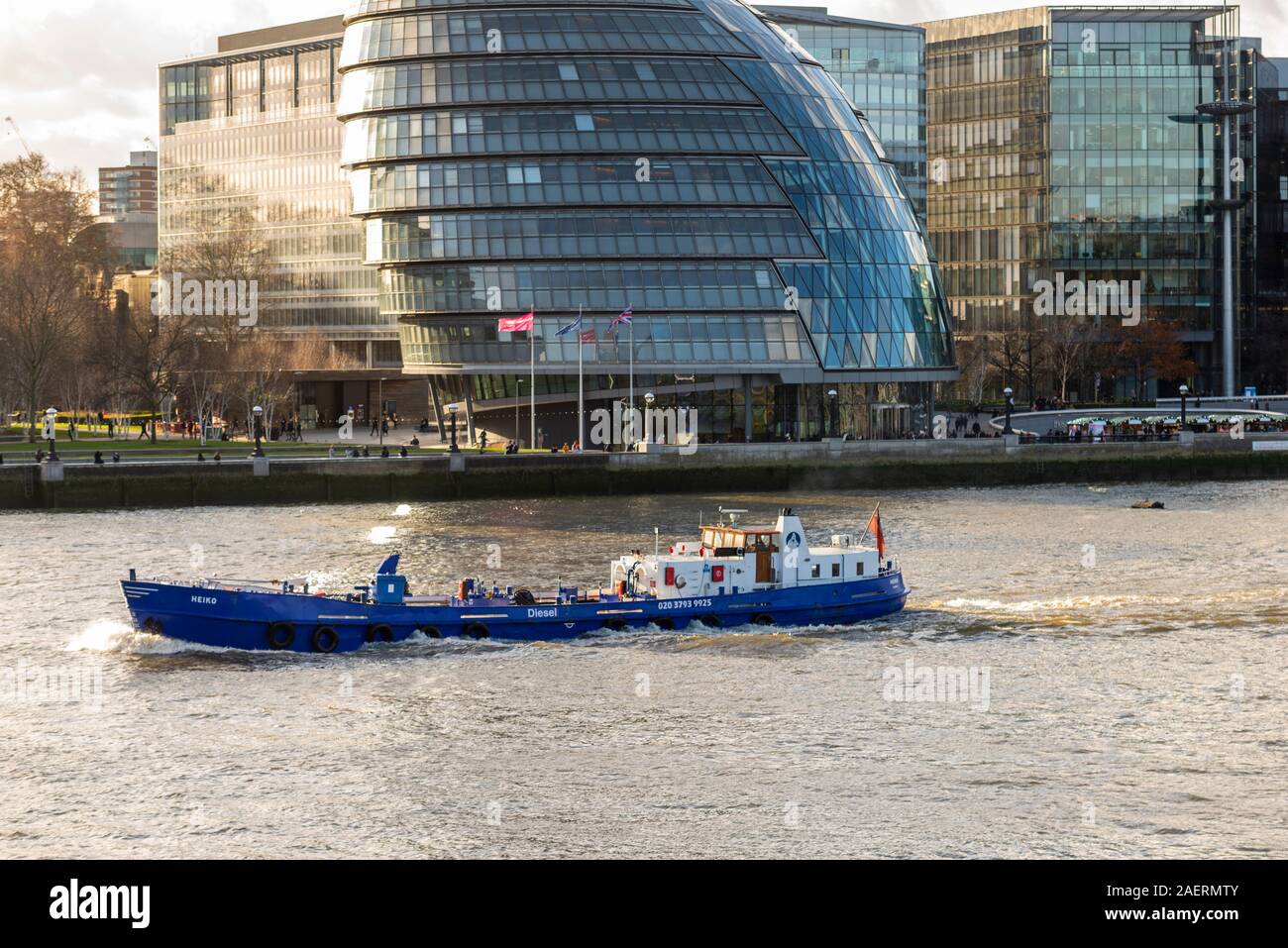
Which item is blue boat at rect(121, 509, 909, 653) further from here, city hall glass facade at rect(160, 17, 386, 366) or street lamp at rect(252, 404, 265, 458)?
city hall glass facade at rect(160, 17, 386, 366)

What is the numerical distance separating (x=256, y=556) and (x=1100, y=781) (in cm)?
4020

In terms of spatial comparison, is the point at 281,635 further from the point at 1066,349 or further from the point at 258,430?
the point at 1066,349

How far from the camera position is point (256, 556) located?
225ft

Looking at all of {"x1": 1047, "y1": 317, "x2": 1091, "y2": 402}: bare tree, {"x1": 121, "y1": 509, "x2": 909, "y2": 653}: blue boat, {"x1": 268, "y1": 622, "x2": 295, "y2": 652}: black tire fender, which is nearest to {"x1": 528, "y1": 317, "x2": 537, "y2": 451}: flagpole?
{"x1": 1047, "y1": 317, "x2": 1091, "y2": 402}: bare tree

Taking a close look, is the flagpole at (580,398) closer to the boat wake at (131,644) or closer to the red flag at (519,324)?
the red flag at (519,324)

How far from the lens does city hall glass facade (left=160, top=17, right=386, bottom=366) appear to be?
504ft

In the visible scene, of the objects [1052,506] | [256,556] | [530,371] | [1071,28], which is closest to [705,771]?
[256,556]

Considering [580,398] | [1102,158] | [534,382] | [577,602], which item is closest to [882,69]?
[1102,158]

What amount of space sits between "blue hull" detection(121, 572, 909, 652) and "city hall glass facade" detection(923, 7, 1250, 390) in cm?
11376

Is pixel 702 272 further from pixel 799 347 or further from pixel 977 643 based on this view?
pixel 977 643

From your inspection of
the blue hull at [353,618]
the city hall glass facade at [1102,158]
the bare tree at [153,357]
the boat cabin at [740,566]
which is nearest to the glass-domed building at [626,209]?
the bare tree at [153,357]

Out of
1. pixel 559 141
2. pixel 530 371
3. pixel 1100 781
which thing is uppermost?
pixel 559 141

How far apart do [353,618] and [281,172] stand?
11419 centimetres

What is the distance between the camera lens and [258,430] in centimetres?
10269
